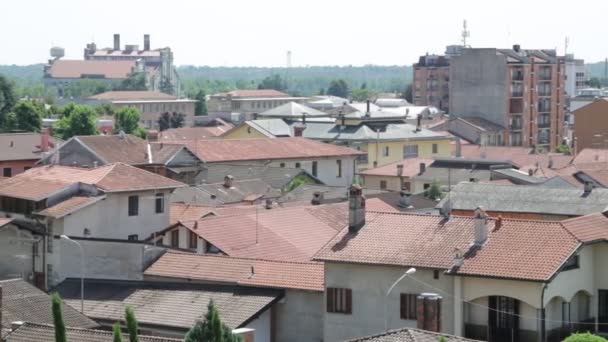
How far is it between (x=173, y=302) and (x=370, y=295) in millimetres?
5281

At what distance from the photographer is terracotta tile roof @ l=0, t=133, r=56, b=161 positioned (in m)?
75.3

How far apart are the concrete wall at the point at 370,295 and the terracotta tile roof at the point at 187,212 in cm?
1285

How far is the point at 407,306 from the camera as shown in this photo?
34469mm

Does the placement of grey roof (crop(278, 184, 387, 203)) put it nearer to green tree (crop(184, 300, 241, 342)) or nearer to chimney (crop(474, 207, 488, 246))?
chimney (crop(474, 207, 488, 246))

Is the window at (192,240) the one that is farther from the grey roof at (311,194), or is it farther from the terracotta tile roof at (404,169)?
the terracotta tile roof at (404,169)

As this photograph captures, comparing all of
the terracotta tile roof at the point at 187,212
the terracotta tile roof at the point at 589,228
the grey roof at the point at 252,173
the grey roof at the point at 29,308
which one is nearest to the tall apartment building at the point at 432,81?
the grey roof at the point at 252,173

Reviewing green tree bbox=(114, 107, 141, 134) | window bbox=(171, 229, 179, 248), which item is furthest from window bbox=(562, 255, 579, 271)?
green tree bbox=(114, 107, 141, 134)

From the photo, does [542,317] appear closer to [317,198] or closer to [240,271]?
[240,271]

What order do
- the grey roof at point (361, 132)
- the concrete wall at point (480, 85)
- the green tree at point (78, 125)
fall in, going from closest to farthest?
the grey roof at point (361, 132) → the green tree at point (78, 125) → the concrete wall at point (480, 85)

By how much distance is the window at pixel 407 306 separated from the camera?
113ft

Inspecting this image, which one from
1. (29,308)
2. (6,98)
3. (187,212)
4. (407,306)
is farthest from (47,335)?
(6,98)

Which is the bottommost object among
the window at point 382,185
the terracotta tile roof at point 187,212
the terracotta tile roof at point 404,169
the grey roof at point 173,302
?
the window at point 382,185

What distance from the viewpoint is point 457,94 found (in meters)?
117

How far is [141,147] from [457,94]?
53710 millimetres
